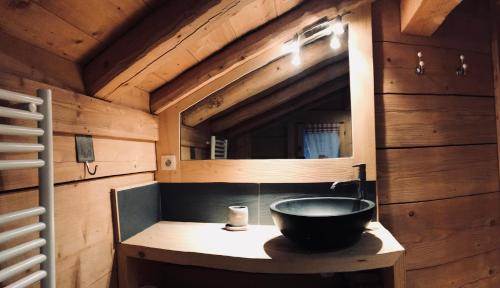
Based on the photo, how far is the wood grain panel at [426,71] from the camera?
1524mm

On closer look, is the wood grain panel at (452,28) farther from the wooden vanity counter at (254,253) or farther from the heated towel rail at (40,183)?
the heated towel rail at (40,183)

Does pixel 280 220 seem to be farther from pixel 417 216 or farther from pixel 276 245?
pixel 417 216

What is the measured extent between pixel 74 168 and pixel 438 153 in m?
1.67

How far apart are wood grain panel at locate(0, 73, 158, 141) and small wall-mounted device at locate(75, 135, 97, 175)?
0.03m

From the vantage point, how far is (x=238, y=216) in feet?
4.83

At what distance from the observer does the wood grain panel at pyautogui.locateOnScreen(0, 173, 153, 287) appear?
3.22ft

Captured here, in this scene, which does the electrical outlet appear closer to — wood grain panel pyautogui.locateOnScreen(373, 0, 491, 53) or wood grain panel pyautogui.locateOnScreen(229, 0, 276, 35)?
wood grain panel pyautogui.locateOnScreen(229, 0, 276, 35)

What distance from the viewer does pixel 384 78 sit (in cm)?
152

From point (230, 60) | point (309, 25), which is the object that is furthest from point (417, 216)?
point (230, 60)

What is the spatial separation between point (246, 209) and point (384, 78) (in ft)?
3.18

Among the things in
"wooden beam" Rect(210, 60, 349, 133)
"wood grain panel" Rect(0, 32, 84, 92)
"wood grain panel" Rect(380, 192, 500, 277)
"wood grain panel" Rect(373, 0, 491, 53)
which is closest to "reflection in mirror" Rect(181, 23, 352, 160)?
"wooden beam" Rect(210, 60, 349, 133)

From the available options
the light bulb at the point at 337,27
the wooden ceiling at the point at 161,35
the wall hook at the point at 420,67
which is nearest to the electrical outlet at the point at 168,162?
the wooden ceiling at the point at 161,35

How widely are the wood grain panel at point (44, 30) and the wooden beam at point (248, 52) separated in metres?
0.50

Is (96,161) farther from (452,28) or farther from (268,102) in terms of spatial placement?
(452,28)
